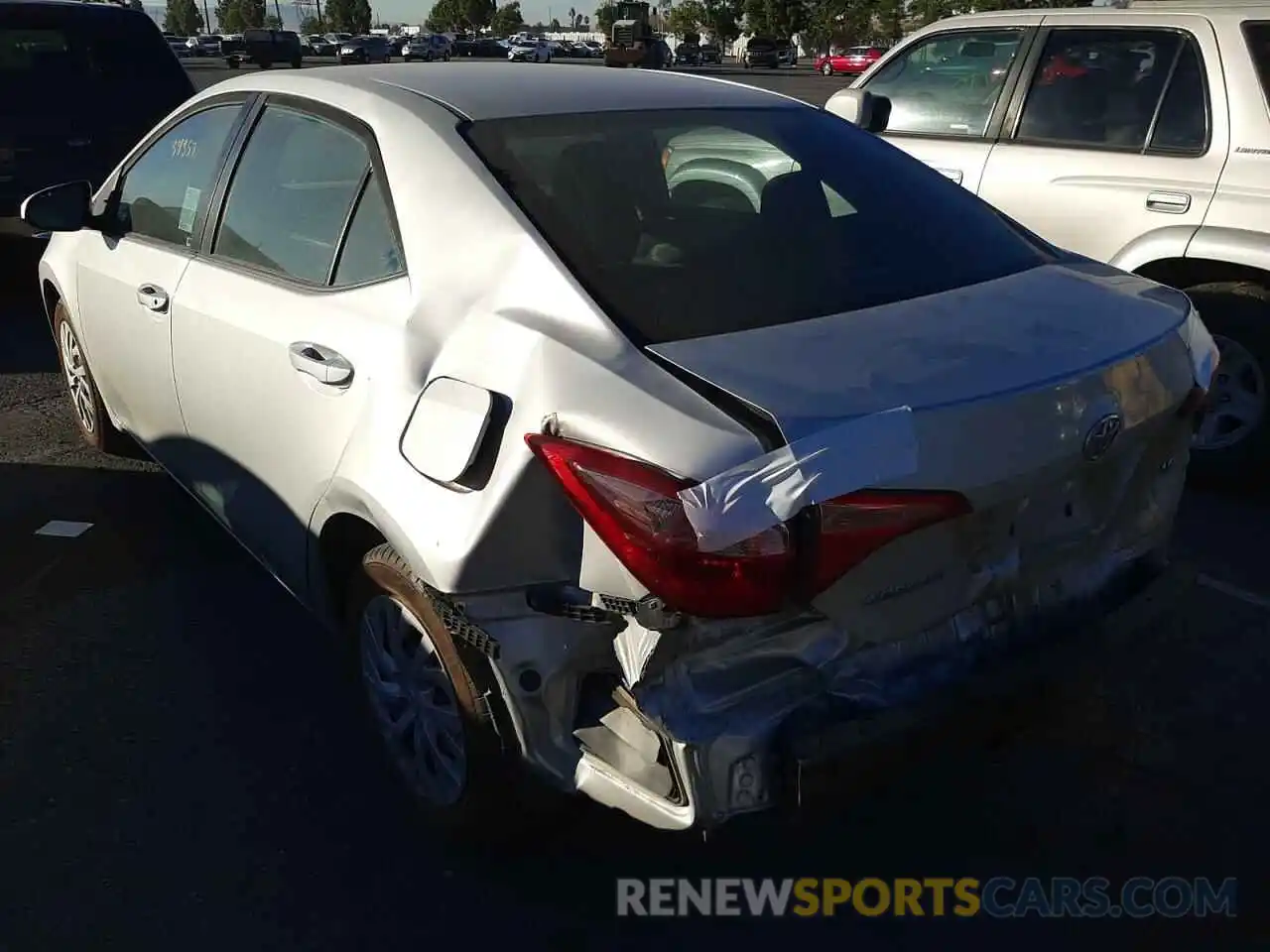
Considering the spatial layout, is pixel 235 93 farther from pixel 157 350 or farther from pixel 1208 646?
pixel 1208 646

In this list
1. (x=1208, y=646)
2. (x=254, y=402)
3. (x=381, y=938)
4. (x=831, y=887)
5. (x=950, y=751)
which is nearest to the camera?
(x=950, y=751)

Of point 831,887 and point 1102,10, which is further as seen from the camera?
point 1102,10

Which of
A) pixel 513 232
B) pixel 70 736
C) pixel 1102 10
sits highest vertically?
pixel 1102 10

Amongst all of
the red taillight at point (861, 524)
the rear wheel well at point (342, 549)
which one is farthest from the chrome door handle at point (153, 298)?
the red taillight at point (861, 524)

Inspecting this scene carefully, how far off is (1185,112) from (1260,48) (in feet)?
1.13

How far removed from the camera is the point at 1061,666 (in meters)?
2.30

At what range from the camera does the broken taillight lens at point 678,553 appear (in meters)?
1.93

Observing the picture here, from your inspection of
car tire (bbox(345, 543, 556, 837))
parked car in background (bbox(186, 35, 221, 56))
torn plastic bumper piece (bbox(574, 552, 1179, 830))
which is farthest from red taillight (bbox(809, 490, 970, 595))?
parked car in background (bbox(186, 35, 221, 56))

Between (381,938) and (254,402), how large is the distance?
141 centimetres

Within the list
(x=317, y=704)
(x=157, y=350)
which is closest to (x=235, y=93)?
→ (x=157, y=350)

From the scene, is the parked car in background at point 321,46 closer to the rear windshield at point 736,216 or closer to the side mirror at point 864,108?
the side mirror at point 864,108

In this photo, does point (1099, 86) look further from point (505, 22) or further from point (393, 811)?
point (505, 22)

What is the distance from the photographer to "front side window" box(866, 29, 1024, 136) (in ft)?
18.2

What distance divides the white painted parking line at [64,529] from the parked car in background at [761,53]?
2310 inches
